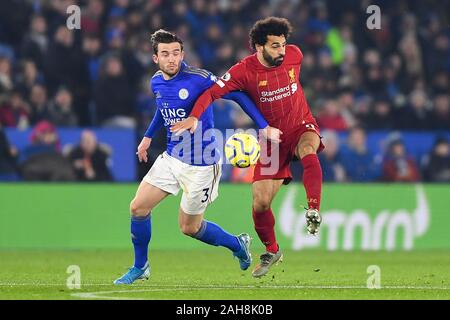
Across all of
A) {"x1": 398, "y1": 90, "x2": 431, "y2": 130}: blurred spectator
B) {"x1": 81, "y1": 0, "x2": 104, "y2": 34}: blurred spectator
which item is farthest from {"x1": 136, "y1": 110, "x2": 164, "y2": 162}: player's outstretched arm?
{"x1": 398, "y1": 90, "x2": 431, "y2": 130}: blurred spectator

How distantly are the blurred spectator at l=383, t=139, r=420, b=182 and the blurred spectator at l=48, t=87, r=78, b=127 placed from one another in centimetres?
481

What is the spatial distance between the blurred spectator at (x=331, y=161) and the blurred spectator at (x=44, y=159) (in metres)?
3.78

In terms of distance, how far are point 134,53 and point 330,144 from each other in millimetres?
3399

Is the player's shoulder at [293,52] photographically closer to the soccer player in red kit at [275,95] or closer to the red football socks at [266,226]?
the soccer player in red kit at [275,95]

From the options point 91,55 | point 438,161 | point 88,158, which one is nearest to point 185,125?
point 88,158

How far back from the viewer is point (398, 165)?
58.7ft

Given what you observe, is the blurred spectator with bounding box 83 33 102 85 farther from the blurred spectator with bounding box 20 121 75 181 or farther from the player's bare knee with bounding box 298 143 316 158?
the player's bare knee with bounding box 298 143 316 158

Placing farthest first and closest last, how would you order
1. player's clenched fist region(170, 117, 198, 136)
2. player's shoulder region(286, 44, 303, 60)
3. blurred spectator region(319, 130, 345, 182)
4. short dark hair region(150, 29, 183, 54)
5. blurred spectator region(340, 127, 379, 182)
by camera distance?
blurred spectator region(340, 127, 379, 182), blurred spectator region(319, 130, 345, 182), player's shoulder region(286, 44, 303, 60), short dark hair region(150, 29, 183, 54), player's clenched fist region(170, 117, 198, 136)

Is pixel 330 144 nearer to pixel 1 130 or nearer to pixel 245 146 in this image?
pixel 1 130

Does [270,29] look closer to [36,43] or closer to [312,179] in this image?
[312,179]

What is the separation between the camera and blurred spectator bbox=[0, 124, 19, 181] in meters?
16.4

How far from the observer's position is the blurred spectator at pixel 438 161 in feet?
59.0

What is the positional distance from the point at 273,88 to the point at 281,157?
0.68m

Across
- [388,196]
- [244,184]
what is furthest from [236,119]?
[388,196]
